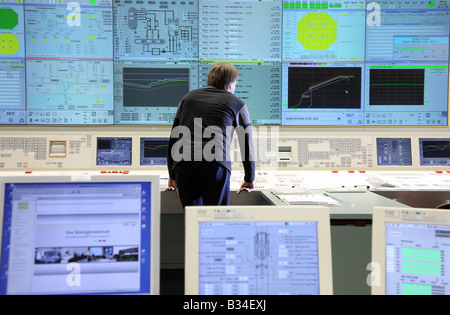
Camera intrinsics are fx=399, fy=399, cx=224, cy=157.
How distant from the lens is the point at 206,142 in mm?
2125

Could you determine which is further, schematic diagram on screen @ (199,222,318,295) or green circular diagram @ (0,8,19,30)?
green circular diagram @ (0,8,19,30)

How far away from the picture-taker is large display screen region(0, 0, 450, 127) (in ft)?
9.96

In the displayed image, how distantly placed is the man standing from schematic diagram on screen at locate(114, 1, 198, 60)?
36.9 inches

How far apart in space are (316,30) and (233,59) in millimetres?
690

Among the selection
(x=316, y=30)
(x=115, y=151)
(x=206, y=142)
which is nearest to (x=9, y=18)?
(x=115, y=151)

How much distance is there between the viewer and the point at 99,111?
10.2ft

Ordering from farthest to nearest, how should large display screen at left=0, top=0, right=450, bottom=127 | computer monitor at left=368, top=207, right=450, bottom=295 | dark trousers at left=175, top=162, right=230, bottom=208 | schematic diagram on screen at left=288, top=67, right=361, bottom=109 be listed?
1. schematic diagram on screen at left=288, top=67, right=361, bottom=109
2. large display screen at left=0, top=0, right=450, bottom=127
3. dark trousers at left=175, top=162, right=230, bottom=208
4. computer monitor at left=368, top=207, right=450, bottom=295

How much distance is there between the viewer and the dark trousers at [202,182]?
6.89ft

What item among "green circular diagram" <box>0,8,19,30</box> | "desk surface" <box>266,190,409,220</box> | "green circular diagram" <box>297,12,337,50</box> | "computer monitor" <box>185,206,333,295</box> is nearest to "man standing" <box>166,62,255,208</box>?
"desk surface" <box>266,190,409,220</box>

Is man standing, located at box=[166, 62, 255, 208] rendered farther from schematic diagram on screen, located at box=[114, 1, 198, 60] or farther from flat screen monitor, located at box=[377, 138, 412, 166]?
flat screen monitor, located at box=[377, 138, 412, 166]

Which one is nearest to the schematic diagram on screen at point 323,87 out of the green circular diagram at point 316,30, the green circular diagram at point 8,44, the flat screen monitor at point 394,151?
the green circular diagram at point 316,30

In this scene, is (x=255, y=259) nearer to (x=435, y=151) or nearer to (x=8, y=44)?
(x=435, y=151)

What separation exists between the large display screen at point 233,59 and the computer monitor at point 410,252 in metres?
2.36

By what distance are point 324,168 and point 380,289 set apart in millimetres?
2190
